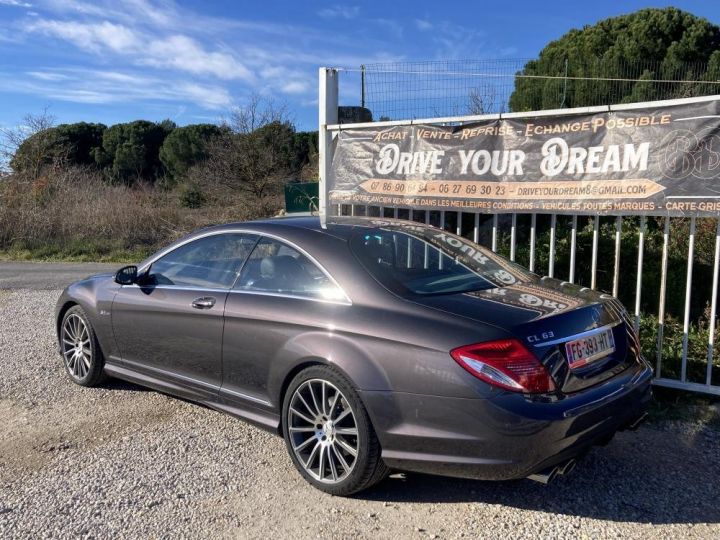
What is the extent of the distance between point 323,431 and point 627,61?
1637 centimetres

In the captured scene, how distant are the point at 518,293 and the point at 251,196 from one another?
16.7 metres

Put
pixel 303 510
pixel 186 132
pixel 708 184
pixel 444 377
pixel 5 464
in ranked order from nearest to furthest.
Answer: pixel 444 377
pixel 303 510
pixel 5 464
pixel 708 184
pixel 186 132

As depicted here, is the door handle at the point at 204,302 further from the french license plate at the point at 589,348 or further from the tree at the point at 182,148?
the tree at the point at 182,148

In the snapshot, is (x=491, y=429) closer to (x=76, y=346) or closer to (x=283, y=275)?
(x=283, y=275)

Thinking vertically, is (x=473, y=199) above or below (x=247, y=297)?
above

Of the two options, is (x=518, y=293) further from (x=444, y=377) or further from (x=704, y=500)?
(x=704, y=500)

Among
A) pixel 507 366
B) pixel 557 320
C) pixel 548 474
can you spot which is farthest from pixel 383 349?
pixel 548 474

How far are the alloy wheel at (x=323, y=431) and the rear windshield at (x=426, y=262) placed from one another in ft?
2.32

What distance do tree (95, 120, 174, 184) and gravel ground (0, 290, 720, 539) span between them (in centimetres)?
3795

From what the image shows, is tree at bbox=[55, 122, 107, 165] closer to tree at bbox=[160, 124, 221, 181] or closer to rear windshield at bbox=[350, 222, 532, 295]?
tree at bbox=[160, 124, 221, 181]

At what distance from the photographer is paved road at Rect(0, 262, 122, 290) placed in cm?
1167

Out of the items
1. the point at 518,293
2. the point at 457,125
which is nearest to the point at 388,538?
the point at 518,293

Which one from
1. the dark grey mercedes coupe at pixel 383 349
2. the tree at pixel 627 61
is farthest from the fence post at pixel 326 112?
the tree at pixel 627 61

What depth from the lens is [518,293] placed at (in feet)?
11.9
